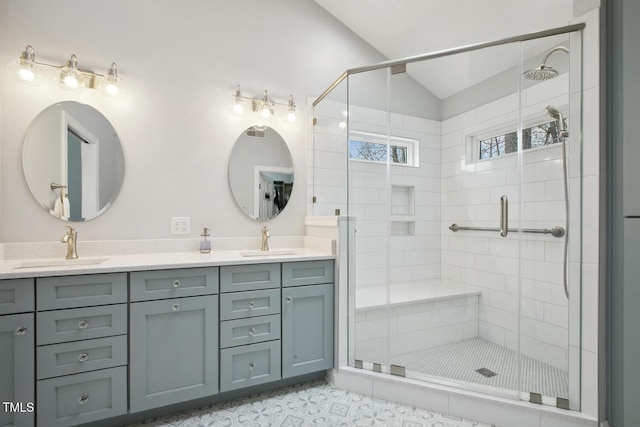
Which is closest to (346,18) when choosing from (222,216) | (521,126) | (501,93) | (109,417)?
(501,93)

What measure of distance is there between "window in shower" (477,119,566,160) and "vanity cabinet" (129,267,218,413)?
1971 mm

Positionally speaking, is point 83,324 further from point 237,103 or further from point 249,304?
point 237,103

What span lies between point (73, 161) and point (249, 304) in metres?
1.43

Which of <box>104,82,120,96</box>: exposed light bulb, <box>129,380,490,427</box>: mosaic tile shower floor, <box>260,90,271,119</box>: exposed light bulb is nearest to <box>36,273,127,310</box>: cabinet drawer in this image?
<box>129,380,490,427</box>: mosaic tile shower floor

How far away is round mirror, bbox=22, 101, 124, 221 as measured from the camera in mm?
1826

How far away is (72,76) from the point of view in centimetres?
185

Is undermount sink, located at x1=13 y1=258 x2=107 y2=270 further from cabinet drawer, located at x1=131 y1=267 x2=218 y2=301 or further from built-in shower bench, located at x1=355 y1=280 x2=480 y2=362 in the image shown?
built-in shower bench, located at x1=355 y1=280 x2=480 y2=362

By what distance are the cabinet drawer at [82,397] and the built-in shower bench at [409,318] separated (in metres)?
1.38

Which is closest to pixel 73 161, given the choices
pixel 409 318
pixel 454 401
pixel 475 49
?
pixel 409 318

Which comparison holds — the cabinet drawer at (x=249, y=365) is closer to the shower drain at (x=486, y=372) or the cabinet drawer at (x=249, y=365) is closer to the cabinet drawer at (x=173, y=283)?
the cabinet drawer at (x=173, y=283)

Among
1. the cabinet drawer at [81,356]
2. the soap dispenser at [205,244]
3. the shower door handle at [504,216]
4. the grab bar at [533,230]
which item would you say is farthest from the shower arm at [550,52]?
the cabinet drawer at [81,356]

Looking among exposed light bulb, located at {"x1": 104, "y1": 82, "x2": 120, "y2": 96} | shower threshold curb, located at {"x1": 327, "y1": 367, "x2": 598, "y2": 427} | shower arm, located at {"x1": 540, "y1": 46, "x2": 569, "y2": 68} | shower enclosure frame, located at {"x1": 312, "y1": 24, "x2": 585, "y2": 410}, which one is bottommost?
shower threshold curb, located at {"x1": 327, "y1": 367, "x2": 598, "y2": 427}

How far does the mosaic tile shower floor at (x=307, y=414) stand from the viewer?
5.46ft

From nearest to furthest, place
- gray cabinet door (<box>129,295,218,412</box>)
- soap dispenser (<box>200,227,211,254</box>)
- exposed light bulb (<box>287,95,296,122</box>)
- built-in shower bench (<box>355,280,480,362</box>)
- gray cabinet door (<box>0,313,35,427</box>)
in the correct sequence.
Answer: gray cabinet door (<box>0,313,35,427</box>)
gray cabinet door (<box>129,295,218,412</box>)
built-in shower bench (<box>355,280,480,362</box>)
soap dispenser (<box>200,227,211,254</box>)
exposed light bulb (<box>287,95,296,122</box>)
